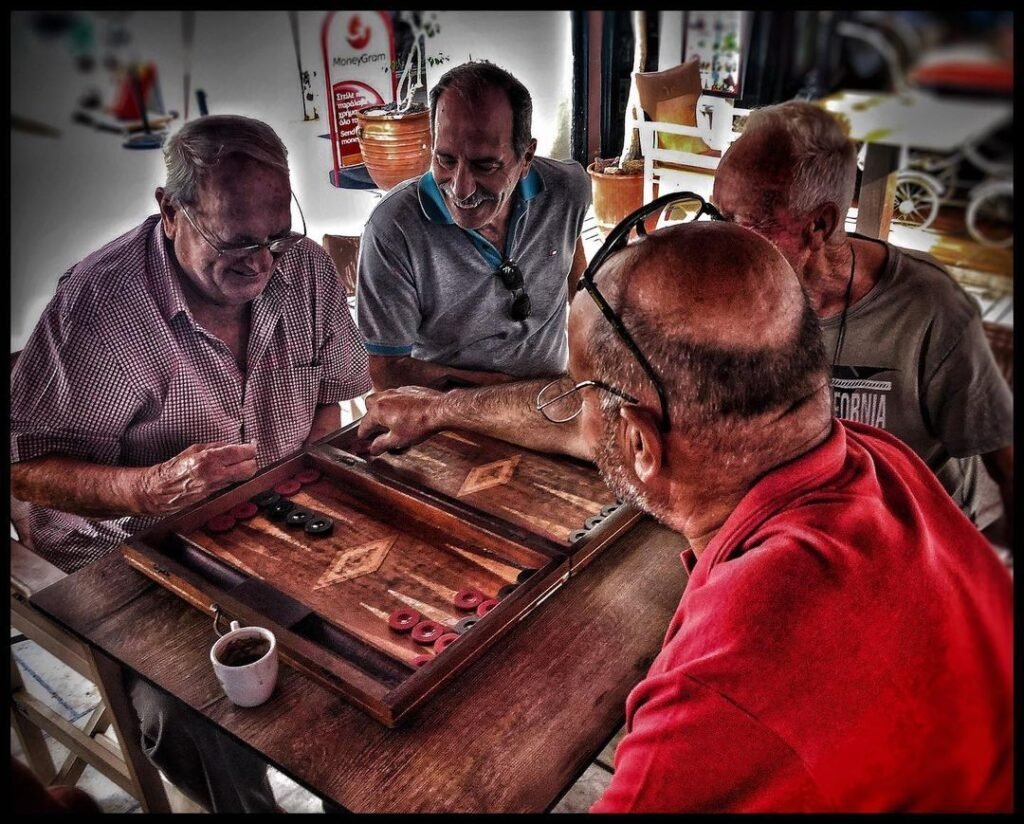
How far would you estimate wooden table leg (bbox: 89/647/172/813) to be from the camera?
179 cm

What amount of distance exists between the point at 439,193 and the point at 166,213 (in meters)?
0.85

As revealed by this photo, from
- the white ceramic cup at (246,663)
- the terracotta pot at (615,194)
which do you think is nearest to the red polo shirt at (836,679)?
the white ceramic cup at (246,663)

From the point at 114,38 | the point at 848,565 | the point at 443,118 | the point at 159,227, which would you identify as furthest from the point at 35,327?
the point at 848,565

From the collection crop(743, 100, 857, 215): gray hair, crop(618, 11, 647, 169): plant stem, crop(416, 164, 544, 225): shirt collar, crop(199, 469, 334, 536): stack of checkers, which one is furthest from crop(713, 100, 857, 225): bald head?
crop(199, 469, 334, 536): stack of checkers

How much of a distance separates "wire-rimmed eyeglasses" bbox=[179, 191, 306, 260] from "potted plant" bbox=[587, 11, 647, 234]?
2.85 feet

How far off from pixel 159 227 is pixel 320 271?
471mm

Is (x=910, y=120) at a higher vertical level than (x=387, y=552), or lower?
higher

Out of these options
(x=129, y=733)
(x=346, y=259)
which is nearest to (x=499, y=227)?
(x=346, y=259)

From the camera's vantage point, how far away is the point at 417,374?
8.23 ft

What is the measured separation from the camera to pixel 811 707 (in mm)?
939

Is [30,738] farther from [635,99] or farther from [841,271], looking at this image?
[841,271]

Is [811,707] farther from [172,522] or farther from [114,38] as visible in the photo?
[172,522]

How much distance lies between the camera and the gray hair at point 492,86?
6.15ft

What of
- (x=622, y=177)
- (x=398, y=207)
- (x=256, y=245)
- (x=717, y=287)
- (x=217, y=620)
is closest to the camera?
(x=717, y=287)
